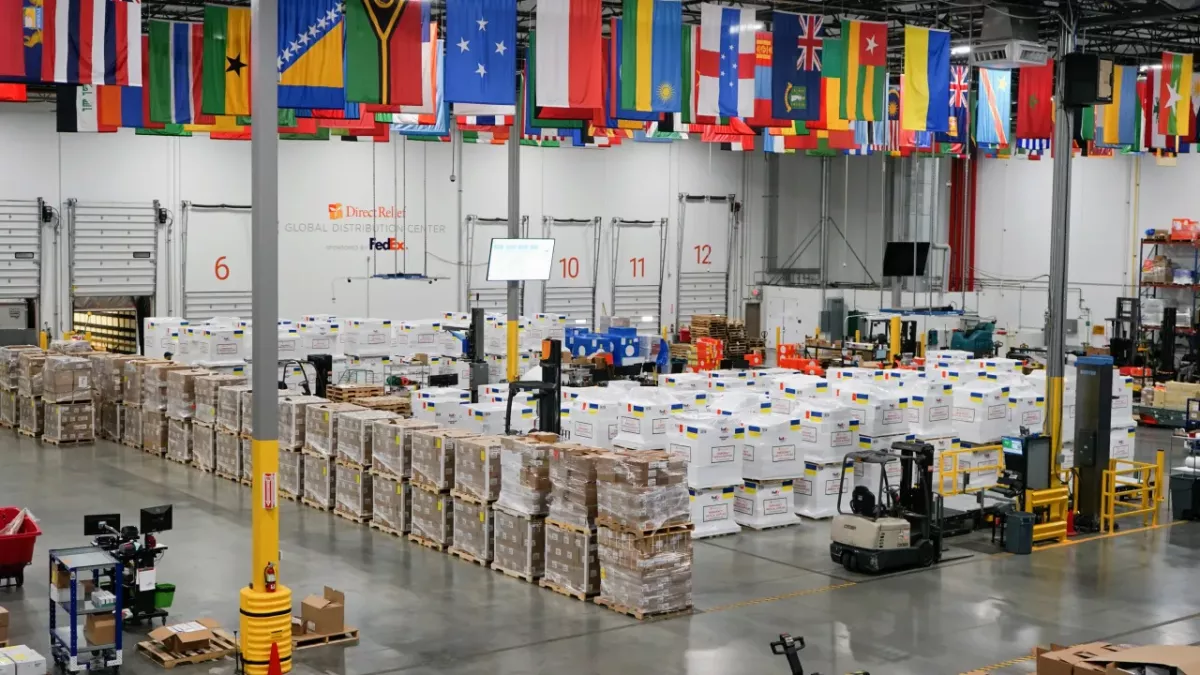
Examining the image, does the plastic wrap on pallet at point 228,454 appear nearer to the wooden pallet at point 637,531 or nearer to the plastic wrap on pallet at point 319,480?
the plastic wrap on pallet at point 319,480

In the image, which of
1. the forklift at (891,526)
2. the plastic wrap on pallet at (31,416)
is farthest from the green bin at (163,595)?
the plastic wrap on pallet at (31,416)

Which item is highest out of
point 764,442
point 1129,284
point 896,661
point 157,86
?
point 157,86

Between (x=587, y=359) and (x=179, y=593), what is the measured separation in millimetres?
16140

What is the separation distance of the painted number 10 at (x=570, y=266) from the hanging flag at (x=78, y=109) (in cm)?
1697

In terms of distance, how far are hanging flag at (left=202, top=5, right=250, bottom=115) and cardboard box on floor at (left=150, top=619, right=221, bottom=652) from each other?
7923 mm

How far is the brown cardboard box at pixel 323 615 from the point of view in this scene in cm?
1098

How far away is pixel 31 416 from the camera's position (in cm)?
2209

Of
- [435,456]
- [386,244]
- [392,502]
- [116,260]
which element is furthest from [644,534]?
[386,244]

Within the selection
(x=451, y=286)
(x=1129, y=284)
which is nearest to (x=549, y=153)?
(x=451, y=286)

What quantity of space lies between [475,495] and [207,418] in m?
7.12

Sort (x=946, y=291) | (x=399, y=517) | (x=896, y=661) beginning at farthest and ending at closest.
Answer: (x=946, y=291) → (x=399, y=517) → (x=896, y=661)

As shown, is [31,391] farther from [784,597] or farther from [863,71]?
[784,597]

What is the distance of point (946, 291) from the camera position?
37156 millimetres

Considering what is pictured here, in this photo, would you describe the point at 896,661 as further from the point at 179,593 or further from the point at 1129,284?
the point at 1129,284
